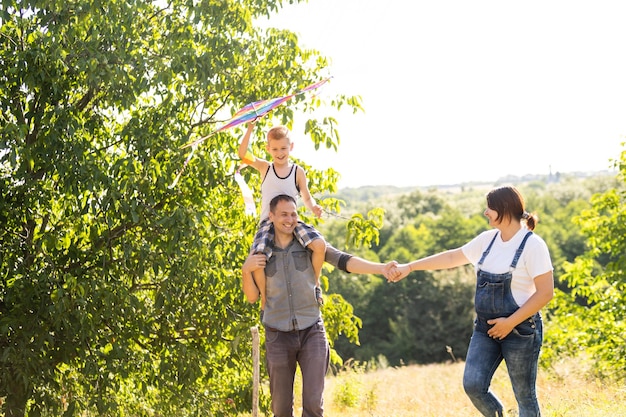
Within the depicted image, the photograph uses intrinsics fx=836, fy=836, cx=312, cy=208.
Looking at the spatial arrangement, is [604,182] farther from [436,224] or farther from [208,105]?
[208,105]

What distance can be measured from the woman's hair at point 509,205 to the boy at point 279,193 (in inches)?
40.7

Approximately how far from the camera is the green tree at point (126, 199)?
7770 mm

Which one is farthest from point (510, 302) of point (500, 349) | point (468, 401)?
point (468, 401)

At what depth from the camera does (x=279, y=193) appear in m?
5.45

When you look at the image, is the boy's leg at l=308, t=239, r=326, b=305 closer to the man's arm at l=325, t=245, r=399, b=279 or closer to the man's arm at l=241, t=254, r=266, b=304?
the man's arm at l=325, t=245, r=399, b=279

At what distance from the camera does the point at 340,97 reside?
9320mm

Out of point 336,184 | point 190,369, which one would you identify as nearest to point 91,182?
point 190,369

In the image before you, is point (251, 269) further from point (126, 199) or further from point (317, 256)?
point (126, 199)

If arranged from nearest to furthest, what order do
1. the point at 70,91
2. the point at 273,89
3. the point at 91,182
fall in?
the point at 91,182
the point at 70,91
the point at 273,89

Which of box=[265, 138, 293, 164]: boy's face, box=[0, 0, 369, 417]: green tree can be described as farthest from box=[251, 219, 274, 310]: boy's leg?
box=[0, 0, 369, 417]: green tree

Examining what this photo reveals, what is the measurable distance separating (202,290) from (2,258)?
6.66 ft

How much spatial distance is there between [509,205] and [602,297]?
13.8m

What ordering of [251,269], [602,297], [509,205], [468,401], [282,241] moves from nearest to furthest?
[509,205] < [251,269] < [282,241] < [468,401] < [602,297]

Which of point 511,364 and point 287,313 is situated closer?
point 511,364
